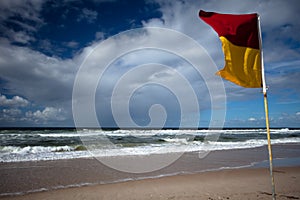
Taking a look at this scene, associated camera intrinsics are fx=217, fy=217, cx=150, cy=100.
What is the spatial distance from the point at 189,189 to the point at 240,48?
4.43m

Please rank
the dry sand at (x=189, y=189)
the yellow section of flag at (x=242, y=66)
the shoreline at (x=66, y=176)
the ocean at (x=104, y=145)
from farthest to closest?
the ocean at (x=104, y=145)
the shoreline at (x=66, y=176)
the dry sand at (x=189, y=189)
the yellow section of flag at (x=242, y=66)

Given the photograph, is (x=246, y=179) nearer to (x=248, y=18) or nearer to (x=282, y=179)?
(x=282, y=179)

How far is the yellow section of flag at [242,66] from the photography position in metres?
4.32

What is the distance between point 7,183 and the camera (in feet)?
25.1

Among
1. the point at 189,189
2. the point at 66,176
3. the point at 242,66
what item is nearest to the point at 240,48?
the point at 242,66

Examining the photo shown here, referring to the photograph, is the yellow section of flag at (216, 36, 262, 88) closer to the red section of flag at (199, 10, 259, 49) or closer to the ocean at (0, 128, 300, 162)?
the red section of flag at (199, 10, 259, 49)

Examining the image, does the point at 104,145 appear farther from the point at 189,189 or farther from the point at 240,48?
the point at 240,48

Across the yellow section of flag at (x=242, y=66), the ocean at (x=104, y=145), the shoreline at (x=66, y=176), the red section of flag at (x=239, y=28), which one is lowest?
the shoreline at (x=66, y=176)

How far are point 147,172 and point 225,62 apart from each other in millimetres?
6904

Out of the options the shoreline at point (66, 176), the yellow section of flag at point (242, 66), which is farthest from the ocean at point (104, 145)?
the yellow section of flag at point (242, 66)

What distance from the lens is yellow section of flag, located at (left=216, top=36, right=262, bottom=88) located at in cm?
432

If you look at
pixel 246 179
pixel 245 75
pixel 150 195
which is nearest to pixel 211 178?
pixel 246 179

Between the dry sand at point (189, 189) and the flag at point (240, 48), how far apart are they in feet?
10.9

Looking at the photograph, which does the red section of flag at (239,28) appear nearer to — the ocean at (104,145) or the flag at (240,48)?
the flag at (240,48)
